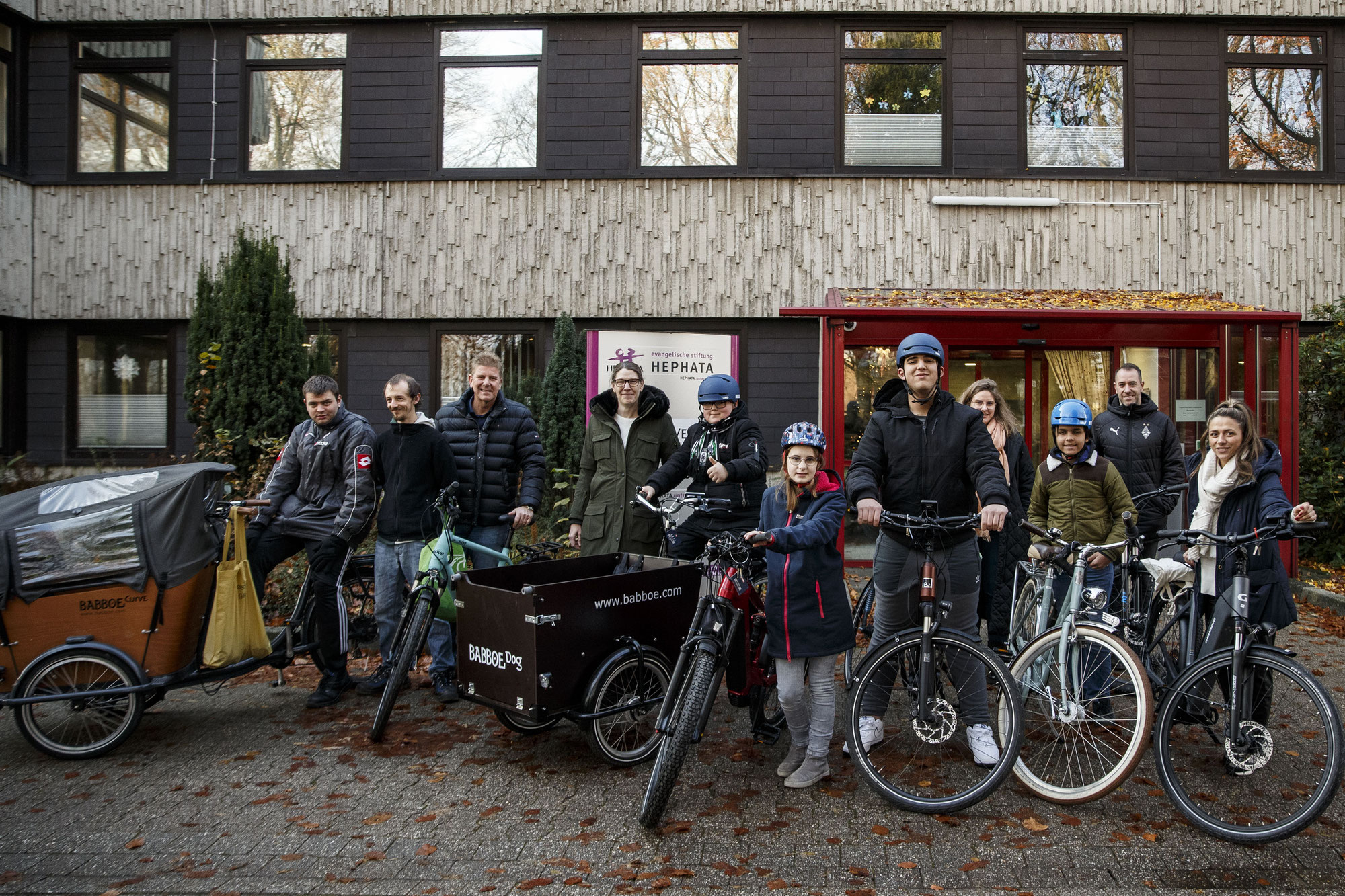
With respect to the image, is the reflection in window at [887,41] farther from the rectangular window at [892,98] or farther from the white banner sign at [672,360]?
the white banner sign at [672,360]

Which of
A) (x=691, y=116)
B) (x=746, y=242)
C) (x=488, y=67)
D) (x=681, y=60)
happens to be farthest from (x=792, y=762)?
(x=488, y=67)

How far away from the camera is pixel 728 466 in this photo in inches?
223

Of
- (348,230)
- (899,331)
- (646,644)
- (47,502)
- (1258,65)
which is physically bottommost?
(646,644)

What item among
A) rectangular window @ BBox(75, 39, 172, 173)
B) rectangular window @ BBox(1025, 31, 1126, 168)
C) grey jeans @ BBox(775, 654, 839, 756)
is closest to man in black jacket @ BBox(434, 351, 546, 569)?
grey jeans @ BBox(775, 654, 839, 756)

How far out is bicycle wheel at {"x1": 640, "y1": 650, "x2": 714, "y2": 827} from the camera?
12.8ft

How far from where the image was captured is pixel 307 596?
5.75m

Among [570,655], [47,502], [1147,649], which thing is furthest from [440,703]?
[1147,649]

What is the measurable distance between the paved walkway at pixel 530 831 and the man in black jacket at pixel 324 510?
0.75m

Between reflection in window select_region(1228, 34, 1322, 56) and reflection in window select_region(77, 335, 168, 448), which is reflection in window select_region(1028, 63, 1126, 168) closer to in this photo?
reflection in window select_region(1228, 34, 1322, 56)

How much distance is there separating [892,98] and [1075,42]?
2389 millimetres

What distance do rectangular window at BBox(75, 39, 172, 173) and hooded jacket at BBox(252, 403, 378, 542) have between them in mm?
8420

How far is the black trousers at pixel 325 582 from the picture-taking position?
Result: 5.69m

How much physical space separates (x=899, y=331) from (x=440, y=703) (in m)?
6.12

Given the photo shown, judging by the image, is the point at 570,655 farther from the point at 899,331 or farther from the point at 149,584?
the point at 899,331
